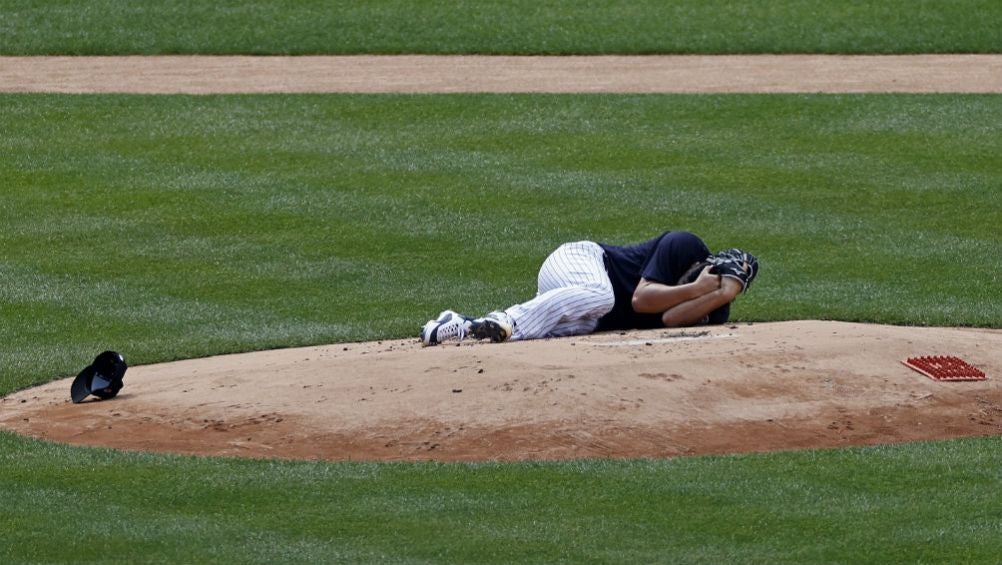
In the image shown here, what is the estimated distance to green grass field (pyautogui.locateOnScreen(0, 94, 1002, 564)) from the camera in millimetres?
6848

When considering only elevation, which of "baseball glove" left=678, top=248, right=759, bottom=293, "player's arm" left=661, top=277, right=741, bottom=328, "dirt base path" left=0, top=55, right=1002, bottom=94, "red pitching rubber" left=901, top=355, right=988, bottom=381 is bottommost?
"red pitching rubber" left=901, top=355, right=988, bottom=381

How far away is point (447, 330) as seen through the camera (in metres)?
9.72

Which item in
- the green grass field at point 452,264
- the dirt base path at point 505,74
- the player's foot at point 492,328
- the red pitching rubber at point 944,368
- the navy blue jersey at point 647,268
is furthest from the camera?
the dirt base path at point 505,74

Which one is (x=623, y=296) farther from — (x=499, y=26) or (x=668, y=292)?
(x=499, y=26)

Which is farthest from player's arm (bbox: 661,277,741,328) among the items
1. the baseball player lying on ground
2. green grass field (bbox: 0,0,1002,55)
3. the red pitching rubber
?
green grass field (bbox: 0,0,1002,55)

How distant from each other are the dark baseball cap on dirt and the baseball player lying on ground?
1735mm

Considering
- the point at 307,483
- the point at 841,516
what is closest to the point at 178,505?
the point at 307,483

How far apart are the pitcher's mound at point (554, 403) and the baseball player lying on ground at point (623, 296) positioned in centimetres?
27

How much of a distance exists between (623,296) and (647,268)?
0.22 metres

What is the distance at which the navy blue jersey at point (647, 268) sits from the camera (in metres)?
9.84

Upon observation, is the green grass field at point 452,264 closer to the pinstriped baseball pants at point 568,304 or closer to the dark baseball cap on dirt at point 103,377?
the dark baseball cap on dirt at point 103,377

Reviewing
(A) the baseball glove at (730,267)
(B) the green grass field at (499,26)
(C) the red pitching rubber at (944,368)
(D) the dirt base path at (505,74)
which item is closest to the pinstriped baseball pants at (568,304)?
(A) the baseball glove at (730,267)

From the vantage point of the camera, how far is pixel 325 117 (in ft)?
55.6

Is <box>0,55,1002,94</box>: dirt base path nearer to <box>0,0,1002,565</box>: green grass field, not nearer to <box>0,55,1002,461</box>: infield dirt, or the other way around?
<box>0,0,1002,565</box>: green grass field
